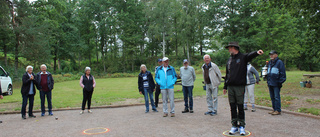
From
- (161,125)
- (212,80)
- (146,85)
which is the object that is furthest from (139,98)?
(161,125)

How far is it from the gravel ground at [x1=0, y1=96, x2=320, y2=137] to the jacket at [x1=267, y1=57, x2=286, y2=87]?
1.05 meters

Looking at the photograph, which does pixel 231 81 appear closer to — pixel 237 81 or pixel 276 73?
pixel 237 81

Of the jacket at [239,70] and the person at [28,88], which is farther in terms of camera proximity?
the person at [28,88]

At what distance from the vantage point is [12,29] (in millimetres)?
27656

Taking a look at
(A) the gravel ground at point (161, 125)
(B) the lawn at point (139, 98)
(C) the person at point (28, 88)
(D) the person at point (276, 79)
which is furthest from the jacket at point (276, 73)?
(C) the person at point (28, 88)

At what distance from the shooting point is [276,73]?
729 centimetres

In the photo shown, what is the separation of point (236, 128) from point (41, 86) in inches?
279

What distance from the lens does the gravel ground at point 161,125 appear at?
545 cm

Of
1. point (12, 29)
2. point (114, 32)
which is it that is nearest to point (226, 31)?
point (114, 32)

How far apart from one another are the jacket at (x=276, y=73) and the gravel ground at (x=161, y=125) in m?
1.05

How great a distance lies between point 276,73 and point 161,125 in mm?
4036

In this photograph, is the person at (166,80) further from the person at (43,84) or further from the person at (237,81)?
the person at (43,84)

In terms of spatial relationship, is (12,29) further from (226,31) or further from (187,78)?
(226,31)

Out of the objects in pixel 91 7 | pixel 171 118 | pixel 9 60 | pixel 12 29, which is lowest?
pixel 171 118
